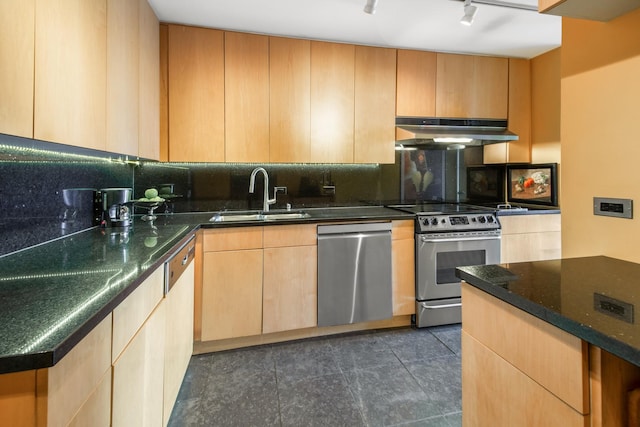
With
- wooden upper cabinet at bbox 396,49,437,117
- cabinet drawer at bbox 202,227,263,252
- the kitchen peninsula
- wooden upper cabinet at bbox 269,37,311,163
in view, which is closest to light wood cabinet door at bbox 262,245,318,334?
cabinet drawer at bbox 202,227,263,252

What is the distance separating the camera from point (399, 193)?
3254 millimetres

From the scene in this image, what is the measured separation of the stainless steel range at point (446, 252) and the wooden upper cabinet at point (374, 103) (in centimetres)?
70

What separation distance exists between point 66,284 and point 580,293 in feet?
4.71

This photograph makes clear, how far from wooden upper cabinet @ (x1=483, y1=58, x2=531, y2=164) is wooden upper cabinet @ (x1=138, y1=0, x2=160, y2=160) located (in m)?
3.11

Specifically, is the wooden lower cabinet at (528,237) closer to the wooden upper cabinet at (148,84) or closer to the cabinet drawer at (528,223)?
the cabinet drawer at (528,223)

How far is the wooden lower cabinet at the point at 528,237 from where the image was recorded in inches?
111

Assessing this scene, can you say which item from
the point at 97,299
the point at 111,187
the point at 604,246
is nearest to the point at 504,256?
the point at 604,246

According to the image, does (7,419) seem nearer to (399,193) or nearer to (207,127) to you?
(207,127)

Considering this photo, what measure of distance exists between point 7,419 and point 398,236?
2.37 metres

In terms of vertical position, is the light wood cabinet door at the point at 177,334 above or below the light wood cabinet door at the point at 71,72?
below

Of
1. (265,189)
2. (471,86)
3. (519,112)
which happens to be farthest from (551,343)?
(519,112)

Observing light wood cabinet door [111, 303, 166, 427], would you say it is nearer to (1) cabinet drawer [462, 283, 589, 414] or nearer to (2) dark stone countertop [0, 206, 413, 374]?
(2) dark stone countertop [0, 206, 413, 374]

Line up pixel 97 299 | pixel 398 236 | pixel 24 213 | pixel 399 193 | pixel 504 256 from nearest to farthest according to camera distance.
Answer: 1. pixel 97 299
2. pixel 24 213
3. pixel 398 236
4. pixel 504 256
5. pixel 399 193

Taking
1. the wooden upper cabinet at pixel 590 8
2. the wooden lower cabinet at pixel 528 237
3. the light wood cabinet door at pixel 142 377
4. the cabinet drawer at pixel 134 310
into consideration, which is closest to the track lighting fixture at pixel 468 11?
the wooden upper cabinet at pixel 590 8
